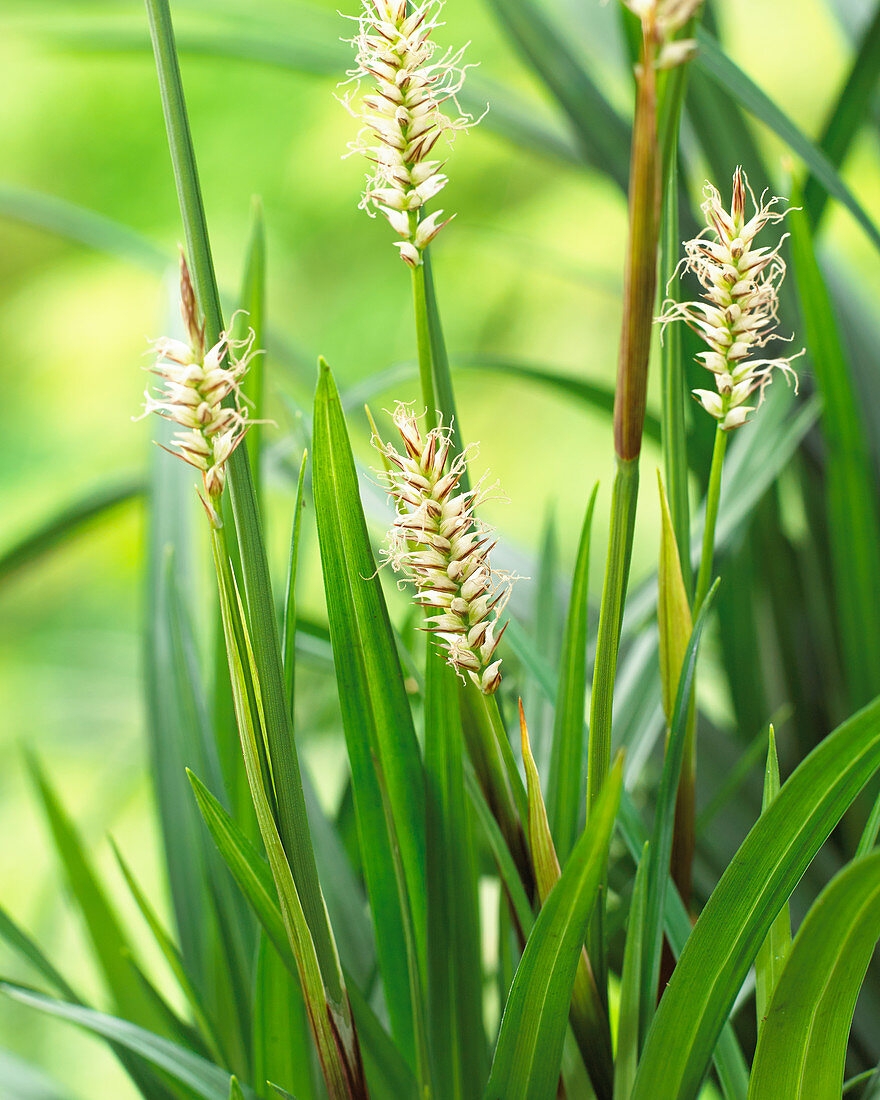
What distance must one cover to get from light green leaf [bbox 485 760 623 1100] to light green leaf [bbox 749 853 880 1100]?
0.09ft

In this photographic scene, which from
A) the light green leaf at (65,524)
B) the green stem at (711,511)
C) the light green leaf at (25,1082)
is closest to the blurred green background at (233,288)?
the light green leaf at (65,524)

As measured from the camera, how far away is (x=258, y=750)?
123 millimetres

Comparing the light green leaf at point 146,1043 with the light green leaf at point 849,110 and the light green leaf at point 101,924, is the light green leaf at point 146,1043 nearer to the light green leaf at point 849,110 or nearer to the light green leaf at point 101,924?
the light green leaf at point 101,924

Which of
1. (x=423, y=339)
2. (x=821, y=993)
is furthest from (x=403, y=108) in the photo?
(x=821, y=993)

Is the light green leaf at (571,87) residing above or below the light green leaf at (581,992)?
above

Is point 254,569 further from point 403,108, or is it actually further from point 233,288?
point 233,288

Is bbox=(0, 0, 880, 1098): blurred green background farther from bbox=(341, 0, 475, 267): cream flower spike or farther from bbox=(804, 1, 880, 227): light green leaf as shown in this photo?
bbox=(341, 0, 475, 267): cream flower spike

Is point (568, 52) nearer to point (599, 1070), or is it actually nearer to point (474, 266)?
point (599, 1070)

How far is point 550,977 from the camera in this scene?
0.42ft

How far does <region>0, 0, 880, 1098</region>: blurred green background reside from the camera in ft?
2.48

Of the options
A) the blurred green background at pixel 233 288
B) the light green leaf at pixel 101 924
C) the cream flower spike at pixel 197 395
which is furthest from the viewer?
the blurred green background at pixel 233 288

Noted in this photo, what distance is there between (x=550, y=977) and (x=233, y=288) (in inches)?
29.2

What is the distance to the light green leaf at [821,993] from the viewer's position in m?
0.11

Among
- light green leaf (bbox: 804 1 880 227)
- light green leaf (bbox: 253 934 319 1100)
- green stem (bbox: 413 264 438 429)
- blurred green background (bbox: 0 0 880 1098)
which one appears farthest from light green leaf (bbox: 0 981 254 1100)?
blurred green background (bbox: 0 0 880 1098)
